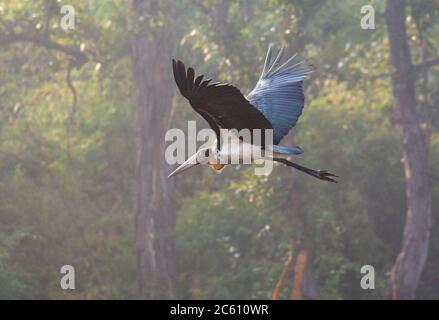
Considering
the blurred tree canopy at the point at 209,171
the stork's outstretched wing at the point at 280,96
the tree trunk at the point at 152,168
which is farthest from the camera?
the tree trunk at the point at 152,168

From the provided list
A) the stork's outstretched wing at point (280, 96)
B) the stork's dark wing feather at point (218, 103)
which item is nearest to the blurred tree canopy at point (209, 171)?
the stork's outstretched wing at point (280, 96)

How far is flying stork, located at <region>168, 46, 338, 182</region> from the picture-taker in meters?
7.26

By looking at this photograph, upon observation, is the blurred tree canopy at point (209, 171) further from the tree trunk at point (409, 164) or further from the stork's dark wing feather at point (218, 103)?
the stork's dark wing feather at point (218, 103)

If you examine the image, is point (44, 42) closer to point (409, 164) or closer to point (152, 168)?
point (152, 168)

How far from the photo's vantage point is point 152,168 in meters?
16.0

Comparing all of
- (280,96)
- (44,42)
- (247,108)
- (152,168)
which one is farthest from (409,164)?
(247,108)

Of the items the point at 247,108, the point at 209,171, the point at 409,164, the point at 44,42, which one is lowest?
the point at 247,108

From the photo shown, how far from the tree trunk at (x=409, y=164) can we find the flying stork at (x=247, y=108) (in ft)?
21.4

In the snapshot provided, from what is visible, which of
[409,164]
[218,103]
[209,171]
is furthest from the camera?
[209,171]

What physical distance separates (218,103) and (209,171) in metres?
9.73

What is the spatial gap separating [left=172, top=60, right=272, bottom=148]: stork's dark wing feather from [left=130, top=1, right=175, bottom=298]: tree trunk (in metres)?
7.99

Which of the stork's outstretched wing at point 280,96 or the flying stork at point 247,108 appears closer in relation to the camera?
the flying stork at point 247,108

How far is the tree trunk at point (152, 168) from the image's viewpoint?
15.8 metres

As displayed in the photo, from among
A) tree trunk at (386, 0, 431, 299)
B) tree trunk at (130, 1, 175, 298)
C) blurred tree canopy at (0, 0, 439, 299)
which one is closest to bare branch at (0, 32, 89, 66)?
blurred tree canopy at (0, 0, 439, 299)
